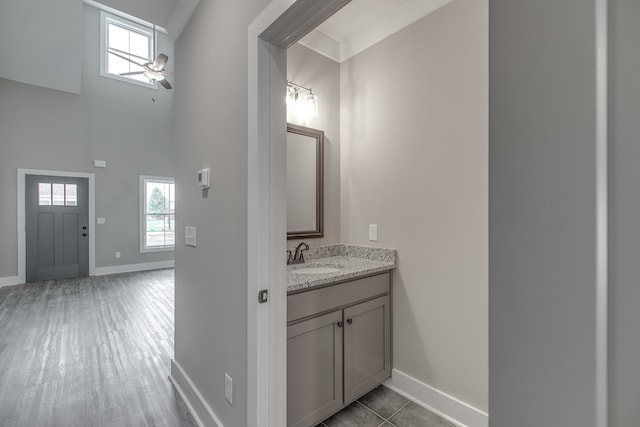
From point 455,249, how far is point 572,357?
4.84 ft

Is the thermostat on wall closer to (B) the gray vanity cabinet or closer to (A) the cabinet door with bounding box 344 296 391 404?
(B) the gray vanity cabinet

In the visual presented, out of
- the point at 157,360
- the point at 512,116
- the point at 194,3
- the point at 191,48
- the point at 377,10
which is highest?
the point at 377,10

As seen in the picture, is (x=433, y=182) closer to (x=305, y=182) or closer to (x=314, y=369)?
(x=305, y=182)

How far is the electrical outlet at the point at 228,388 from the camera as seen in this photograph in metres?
1.42

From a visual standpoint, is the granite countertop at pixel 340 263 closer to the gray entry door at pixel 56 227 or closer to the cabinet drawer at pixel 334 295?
the cabinet drawer at pixel 334 295

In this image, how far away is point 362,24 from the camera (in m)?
2.28

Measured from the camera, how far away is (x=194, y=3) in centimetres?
178

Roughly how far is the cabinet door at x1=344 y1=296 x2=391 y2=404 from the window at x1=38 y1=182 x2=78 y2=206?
6.20m

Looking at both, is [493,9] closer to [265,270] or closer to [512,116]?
[512,116]

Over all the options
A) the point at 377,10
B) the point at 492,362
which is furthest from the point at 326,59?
the point at 492,362

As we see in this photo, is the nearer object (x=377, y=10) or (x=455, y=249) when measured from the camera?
(x=455, y=249)

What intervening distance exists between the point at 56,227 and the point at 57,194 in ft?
2.02

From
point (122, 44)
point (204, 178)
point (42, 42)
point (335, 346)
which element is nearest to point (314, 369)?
point (335, 346)

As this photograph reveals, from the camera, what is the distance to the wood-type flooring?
1.81 meters
